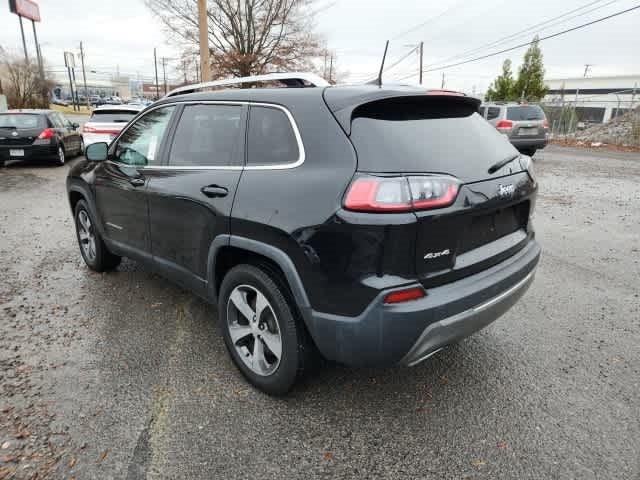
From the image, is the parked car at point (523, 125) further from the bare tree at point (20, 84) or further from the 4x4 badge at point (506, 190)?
the bare tree at point (20, 84)

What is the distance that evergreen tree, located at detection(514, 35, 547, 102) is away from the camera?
30.7 metres

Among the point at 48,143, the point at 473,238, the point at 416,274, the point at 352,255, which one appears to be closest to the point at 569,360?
the point at 473,238

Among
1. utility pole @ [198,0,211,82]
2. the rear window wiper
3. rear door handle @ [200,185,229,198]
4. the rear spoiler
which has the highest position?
utility pole @ [198,0,211,82]

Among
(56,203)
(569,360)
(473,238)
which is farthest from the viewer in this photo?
(56,203)

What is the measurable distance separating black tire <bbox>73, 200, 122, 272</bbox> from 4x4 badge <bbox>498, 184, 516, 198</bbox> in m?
3.67

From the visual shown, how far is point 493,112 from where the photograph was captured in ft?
51.8

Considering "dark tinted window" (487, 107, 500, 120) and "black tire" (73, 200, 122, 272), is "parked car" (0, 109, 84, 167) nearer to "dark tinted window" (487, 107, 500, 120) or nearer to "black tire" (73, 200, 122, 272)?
"black tire" (73, 200, 122, 272)

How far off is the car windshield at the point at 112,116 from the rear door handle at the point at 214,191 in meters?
11.2

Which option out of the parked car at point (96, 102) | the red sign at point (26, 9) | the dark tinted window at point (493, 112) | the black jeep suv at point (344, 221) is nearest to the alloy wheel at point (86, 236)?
the black jeep suv at point (344, 221)

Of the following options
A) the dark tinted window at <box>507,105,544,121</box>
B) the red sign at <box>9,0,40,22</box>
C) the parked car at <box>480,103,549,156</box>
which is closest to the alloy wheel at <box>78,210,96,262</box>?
the parked car at <box>480,103,549,156</box>

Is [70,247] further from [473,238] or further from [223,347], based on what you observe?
[473,238]

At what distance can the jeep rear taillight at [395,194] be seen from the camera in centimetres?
210

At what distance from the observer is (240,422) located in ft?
8.25

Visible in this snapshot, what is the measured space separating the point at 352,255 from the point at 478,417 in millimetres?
1252
